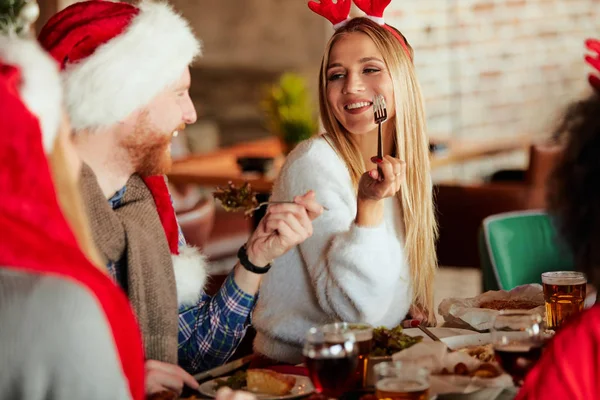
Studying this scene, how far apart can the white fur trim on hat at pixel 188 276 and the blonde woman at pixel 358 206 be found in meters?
0.26

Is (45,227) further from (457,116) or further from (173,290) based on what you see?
(457,116)

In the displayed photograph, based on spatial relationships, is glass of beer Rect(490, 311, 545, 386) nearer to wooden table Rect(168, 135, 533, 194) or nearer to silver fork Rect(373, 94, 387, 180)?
silver fork Rect(373, 94, 387, 180)

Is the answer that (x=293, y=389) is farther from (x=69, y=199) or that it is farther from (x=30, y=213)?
(x=30, y=213)

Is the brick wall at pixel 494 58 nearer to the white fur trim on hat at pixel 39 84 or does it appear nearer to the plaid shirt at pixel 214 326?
the plaid shirt at pixel 214 326

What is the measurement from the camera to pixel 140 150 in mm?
1958

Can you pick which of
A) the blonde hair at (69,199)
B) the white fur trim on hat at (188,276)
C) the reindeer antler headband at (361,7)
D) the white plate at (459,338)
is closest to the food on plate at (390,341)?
the white plate at (459,338)

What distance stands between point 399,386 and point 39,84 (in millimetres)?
756

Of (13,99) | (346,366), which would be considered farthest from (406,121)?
(13,99)

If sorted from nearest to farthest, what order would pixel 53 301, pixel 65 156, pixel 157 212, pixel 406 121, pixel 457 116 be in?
1. pixel 53 301
2. pixel 65 156
3. pixel 157 212
4. pixel 406 121
5. pixel 457 116

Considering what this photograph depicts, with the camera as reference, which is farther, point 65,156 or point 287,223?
point 287,223

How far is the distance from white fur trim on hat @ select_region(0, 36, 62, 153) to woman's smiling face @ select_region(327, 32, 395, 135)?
117cm

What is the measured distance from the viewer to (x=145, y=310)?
6.62 ft

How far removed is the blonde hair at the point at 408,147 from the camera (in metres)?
2.54

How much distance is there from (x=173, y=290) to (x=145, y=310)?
109 mm
